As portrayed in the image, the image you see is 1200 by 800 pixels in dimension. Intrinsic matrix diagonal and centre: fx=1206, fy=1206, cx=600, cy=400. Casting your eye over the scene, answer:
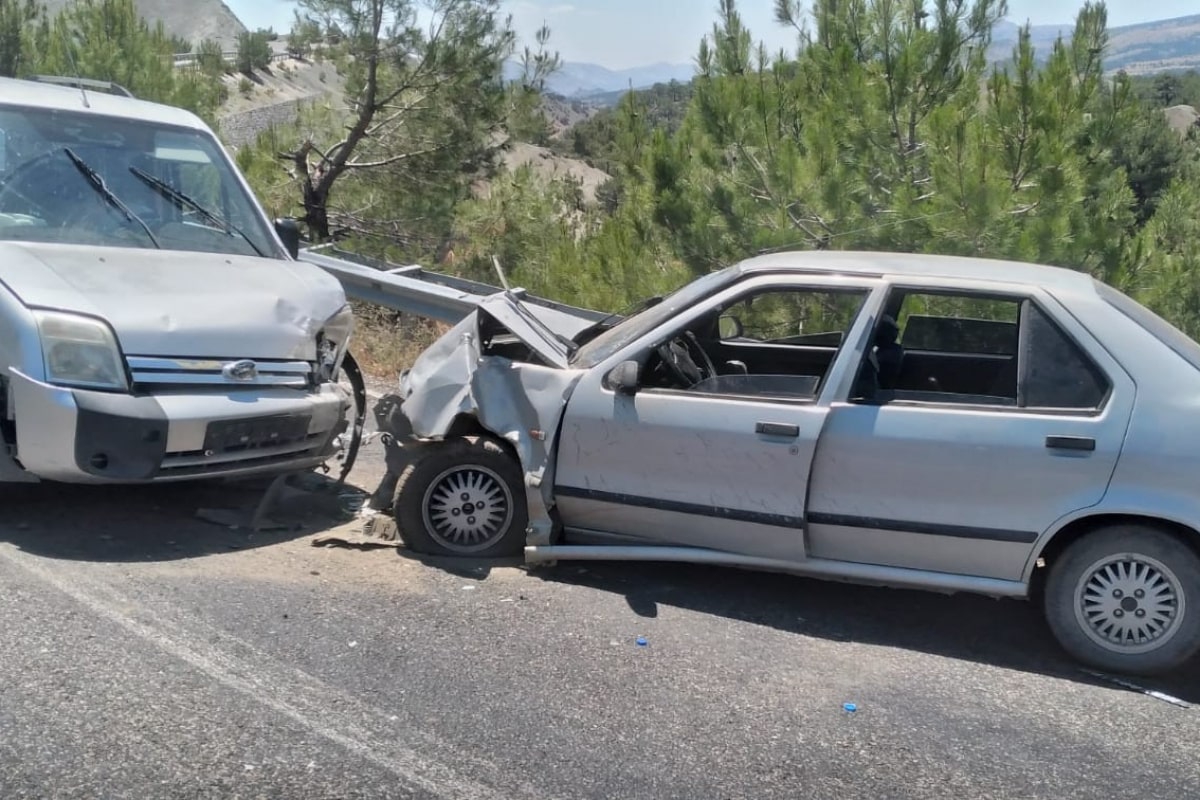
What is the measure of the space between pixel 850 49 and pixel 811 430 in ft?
21.4

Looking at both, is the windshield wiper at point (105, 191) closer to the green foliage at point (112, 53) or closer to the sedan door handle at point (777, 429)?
the sedan door handle at point (777, 429)

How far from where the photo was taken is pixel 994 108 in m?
9.35

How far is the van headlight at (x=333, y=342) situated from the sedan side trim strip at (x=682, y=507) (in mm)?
1607

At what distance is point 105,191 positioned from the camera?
6516 mm

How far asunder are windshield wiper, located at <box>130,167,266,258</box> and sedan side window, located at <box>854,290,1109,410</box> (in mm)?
3606

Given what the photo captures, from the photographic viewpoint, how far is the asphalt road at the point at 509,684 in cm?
376

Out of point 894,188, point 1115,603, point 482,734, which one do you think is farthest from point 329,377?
point 894,188

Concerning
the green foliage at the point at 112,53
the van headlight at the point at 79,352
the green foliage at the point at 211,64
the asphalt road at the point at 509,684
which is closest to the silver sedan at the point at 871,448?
the asphalt road at the point at 509,684

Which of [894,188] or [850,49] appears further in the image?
[850,49]

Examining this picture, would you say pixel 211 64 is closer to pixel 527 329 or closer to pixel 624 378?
pixel 527 329

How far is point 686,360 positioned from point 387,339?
6.46 m

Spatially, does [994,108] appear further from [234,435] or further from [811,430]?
[234,435]

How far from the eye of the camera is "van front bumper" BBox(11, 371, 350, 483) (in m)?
5.26

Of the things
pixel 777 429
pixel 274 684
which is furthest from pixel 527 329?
pixel 274 684
